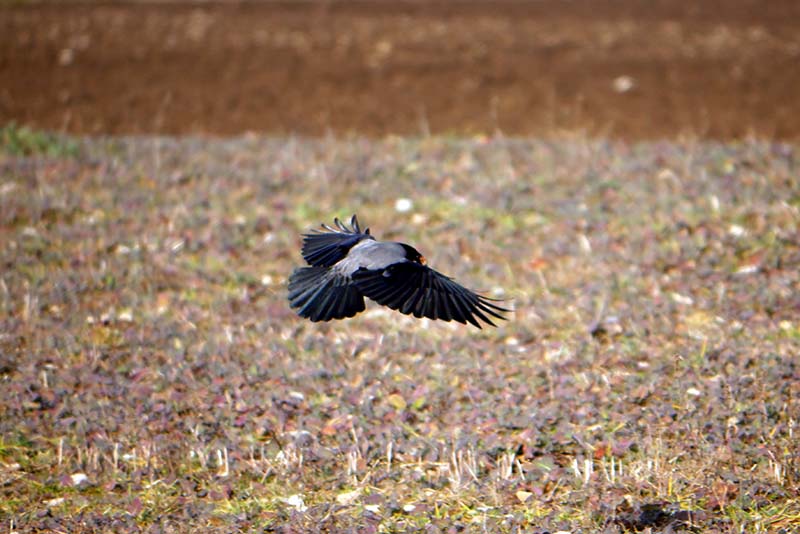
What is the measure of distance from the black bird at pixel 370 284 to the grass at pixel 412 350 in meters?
0.84

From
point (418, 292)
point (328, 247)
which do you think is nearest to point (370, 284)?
point (418, 292)

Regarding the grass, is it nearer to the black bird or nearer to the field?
the field

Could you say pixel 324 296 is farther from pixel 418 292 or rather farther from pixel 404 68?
pixel 404 68

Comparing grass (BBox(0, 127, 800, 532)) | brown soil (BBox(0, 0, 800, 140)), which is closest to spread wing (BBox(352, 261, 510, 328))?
grass (BBox(0, 127, 800, 532))

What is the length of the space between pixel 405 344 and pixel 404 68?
9.33 meters

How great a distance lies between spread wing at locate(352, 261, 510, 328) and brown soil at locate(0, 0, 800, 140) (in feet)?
23.6

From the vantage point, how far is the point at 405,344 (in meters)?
5.77

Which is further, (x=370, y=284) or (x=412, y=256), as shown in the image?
(x=412, y=256)

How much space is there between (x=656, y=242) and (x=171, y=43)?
1108 centimetres

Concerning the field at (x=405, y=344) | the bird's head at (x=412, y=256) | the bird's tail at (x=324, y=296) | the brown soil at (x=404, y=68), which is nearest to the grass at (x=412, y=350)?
the field at (x=405, y=344)

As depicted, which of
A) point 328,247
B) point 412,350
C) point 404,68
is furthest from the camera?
point 404,68

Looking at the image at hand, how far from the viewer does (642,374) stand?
17.1 feet

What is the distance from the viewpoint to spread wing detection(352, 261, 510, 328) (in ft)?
12.4

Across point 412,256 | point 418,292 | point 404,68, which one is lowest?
point 418,292
